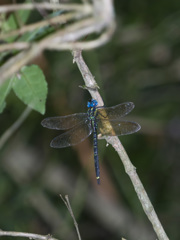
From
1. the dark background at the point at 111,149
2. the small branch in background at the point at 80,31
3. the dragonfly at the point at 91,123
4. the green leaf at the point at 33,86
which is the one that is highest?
the small branch in background at the point at 80,31

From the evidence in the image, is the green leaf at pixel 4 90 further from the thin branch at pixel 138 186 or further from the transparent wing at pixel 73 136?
the transparent wing at pixel 73 136

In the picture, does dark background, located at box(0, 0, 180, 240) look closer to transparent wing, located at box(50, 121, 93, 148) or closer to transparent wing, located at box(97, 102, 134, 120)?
transparent wing, located at box(50, 121, 93, 148)

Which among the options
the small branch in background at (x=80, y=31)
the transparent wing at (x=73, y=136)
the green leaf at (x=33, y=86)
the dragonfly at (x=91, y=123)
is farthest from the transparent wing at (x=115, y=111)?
the small branch in background at (x=80, y=31)

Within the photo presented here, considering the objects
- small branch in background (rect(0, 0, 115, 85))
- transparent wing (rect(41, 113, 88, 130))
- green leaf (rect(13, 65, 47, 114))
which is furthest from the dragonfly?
small branch in background (rect(0, 0, 115, 85))

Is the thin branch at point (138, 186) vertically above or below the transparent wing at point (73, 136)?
above

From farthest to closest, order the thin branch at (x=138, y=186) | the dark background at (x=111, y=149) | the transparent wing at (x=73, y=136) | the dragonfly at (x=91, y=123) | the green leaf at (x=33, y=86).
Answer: the dark background at (x=111, y=149) → the transparent wing at (x=73, y=136) → the dragonfly at (x=91, y=123) → the green leaf at (x=33, y=86) → the thin branch at (x=138, y=186)
